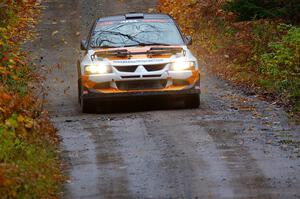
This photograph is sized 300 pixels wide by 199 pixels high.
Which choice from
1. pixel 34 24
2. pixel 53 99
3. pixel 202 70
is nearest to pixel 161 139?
pixel 53 99

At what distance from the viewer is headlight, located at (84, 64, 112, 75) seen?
1608 cm

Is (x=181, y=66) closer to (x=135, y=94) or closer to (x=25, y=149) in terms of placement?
(x=135, y=94)

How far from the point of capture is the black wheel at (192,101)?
53.8ft

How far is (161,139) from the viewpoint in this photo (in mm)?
13273

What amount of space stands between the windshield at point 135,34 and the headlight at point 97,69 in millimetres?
971

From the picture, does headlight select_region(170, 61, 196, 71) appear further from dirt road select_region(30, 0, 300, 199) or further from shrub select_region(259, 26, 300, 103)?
shrub select_region(259, 26, 300, 103)

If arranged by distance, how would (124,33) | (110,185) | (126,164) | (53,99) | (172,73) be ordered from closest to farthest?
(110,185), (126,164), (172,73), (124,33), (53,99)

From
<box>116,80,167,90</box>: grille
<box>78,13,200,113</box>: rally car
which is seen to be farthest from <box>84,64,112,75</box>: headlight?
<box>116,80,167,90</box>: grille

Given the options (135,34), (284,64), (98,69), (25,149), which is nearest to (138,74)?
(98,69)

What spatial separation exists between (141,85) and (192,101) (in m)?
1.03

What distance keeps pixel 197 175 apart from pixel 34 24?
21.1 meters

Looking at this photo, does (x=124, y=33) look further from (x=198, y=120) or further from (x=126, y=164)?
(x=126, y=164)

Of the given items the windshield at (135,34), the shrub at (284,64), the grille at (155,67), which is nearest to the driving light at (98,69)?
the grille at (155,67)

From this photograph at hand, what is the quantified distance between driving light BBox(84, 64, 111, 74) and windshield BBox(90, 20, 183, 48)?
98 cm
